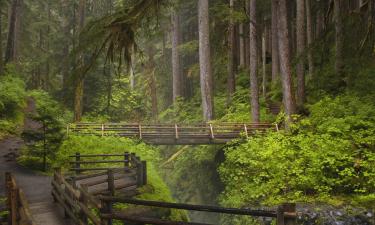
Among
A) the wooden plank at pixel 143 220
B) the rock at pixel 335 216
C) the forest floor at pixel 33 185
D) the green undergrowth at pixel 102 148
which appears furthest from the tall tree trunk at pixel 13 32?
the wooden plank at pixel 143 220

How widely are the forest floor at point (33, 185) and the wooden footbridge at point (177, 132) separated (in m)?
3.38

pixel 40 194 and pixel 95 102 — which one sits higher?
pixel 95 102

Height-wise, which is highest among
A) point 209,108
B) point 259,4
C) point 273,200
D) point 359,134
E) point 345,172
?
point 259,4

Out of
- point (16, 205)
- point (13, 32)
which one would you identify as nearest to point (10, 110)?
point (13, 32)

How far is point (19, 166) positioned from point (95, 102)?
15568 millimetres

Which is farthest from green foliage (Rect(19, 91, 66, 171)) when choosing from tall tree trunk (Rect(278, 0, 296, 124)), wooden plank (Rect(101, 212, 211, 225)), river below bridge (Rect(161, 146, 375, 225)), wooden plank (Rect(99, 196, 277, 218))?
tall tree trunk (Rect(278, 0, 296, 124))

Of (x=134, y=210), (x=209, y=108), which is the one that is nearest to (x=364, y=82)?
(x=209, y=108)

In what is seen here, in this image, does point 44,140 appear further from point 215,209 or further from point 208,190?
point 215,209

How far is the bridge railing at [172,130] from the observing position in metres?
21.6

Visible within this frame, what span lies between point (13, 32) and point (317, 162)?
27.8 metres

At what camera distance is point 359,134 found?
1664 cm

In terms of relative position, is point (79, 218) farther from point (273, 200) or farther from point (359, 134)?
point (359, 134)

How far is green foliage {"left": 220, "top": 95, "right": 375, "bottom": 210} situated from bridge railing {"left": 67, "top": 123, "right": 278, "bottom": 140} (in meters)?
2.61

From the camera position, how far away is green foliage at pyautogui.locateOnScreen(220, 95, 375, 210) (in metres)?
15.1
